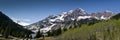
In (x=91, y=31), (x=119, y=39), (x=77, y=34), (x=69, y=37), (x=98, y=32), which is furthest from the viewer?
(x=69, y=37)

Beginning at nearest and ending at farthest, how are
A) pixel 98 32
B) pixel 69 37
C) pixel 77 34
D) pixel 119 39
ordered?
pixel 119 39
pixel 98 32
pixel 77 34
pixel 69 37

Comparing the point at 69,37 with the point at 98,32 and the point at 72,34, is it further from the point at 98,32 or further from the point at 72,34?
the point at 98,32

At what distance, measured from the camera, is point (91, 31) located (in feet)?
271

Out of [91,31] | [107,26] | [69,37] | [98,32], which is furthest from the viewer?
[69,37]

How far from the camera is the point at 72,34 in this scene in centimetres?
10331

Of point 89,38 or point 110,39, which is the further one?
point 89,38

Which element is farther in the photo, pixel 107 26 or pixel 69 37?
pixel 69 37

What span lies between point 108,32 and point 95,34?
26.7 ft

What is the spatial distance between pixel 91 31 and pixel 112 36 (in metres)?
13.9

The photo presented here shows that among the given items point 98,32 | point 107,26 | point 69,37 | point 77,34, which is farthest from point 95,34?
point 69,37

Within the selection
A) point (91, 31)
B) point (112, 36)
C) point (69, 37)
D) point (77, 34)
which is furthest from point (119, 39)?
point (69, 37)

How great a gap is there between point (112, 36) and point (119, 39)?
249cm

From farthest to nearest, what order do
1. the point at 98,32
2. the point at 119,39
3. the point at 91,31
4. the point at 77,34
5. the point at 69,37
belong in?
1. the point at 69,37
2. the point at 77,34
3. the point at 91,31
4. the point at 98,32
5. the point at 119,39

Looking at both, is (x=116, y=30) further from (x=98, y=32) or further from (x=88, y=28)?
(x=88, y=28)
